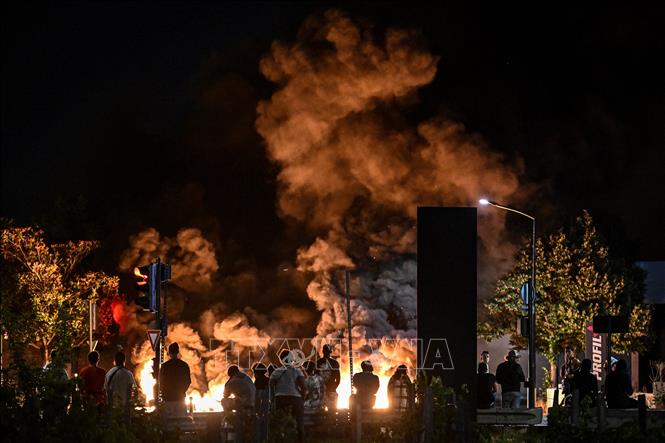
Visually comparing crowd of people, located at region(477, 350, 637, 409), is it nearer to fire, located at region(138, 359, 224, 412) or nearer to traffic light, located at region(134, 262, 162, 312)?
traffic light, located at region(134, 262, 162, 312)

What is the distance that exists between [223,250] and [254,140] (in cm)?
639

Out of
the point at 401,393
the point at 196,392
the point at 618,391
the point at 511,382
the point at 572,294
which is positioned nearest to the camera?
the point at 401,393

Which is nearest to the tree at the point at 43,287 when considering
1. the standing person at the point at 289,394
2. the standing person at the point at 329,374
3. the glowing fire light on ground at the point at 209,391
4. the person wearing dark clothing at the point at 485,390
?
the glowing fire light on ground at the point at 209,391

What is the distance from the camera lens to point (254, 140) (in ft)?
170

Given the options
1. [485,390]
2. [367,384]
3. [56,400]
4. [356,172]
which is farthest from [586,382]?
[356,172]

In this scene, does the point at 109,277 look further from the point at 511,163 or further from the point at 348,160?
the point at 511,163

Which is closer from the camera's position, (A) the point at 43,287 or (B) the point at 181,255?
(A) the point at 43,287

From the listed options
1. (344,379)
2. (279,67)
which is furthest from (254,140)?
(344,379)

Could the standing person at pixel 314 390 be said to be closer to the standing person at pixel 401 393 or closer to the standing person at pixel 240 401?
the standing person at pixel 401 393

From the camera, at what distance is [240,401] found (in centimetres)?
1541

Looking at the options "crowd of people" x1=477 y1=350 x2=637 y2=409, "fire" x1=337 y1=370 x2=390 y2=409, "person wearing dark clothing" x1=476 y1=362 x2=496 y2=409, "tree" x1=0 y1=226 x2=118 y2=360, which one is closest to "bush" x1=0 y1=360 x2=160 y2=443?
"crowd of people" x1=477 y1=350 x2=637 y2=409

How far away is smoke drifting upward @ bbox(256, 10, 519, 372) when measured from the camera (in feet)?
152

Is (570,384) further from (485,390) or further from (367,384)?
(367,384)

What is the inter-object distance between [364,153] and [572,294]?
11.4 metres
